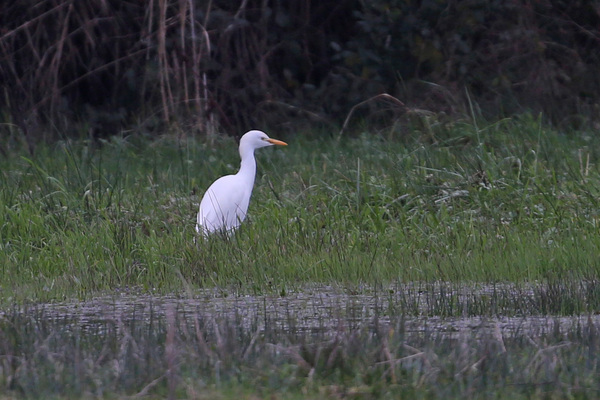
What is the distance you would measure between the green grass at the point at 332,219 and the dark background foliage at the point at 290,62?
1.59 m

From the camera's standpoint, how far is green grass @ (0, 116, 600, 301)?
5543 millimetres

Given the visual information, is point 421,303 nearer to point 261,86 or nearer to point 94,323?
point 94,323

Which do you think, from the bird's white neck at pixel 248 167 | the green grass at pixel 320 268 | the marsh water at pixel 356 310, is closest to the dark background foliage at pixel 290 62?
the green grass at pixel 320 268

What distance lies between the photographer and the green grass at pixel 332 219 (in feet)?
18.2

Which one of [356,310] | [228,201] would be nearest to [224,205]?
[228,201]

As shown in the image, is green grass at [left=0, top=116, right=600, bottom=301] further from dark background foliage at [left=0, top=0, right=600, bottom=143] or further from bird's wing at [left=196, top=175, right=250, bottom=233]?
dark background foliage at [left=0, top=0, right=600, bottom=143]

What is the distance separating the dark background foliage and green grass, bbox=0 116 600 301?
1587mm

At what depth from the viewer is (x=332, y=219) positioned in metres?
6.73

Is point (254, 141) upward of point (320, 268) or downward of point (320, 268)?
upward

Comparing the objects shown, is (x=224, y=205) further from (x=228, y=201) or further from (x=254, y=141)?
(x=254, y=141)

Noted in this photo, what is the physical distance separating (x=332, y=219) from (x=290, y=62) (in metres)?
5.45

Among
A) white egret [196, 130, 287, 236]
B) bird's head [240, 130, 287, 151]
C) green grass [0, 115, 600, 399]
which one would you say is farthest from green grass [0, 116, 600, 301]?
bird's head [240, 130, 287, 151]

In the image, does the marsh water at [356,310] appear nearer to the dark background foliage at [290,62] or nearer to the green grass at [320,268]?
the green grass at [320,268]

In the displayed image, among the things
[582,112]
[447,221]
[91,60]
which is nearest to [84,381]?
[447,221]
